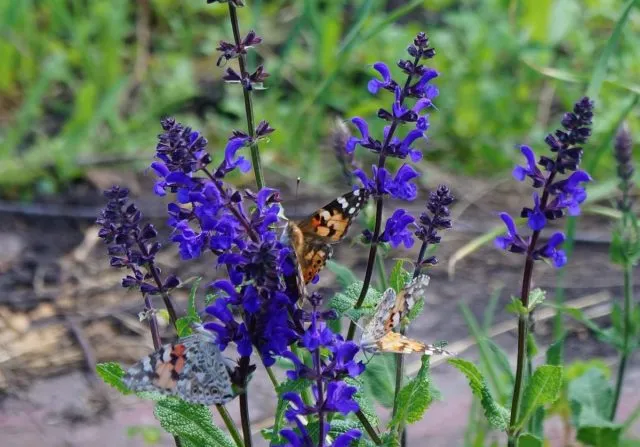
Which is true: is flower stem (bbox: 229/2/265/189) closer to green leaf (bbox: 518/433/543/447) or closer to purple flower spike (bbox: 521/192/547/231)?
purple flower spike (bbox: 521/192/547/231)

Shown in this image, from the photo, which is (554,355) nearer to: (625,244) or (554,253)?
(625,244)

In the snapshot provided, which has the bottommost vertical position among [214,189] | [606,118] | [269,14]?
[214,189]

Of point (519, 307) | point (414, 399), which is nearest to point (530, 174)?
point (519, 307)

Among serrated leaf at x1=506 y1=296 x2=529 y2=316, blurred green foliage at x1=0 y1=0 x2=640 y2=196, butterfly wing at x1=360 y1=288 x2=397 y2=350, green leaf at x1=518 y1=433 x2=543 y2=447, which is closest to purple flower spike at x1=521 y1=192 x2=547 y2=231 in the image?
serrated leaf at x1=506 y1=296 x2=529 y2=316

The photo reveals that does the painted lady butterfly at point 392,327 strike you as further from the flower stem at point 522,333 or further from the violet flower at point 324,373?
the flower stem at point 522,333

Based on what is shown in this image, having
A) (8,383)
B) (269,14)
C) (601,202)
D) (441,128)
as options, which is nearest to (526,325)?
(8,383)

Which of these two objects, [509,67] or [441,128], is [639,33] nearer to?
[509,67]
